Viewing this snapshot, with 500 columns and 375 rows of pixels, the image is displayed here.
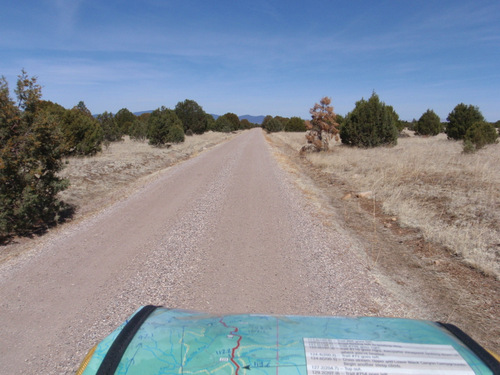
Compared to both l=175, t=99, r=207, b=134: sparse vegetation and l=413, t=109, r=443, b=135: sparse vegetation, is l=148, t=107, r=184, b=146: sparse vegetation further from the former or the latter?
l=413, t=109, r=443, b=135: sparse vegetation

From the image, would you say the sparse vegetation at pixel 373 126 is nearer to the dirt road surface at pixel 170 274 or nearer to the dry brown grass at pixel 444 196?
the dry brown grass at pixel 444 196

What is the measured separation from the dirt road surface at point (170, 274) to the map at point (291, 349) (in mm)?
2113

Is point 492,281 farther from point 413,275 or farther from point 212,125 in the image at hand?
point 212,125


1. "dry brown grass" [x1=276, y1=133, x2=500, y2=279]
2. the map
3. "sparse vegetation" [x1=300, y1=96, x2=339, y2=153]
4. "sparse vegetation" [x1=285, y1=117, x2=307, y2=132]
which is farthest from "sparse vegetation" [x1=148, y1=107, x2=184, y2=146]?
"sparse vegetation" [x1=285, y1=117, x2=307, y2=132]

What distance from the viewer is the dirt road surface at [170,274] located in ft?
12.1

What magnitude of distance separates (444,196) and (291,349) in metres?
8.71

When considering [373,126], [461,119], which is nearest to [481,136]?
[373,126]

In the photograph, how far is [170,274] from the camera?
16.2 feet

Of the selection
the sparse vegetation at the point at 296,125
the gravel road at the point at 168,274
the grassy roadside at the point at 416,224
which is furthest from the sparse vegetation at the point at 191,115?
the gravel road at the point at 168,274

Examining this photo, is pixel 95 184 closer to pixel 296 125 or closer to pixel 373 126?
pixel 373 126

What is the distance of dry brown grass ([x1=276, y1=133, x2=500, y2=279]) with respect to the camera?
5.93 meters

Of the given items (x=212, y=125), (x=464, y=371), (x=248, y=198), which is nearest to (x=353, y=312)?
(x=464, y=371)

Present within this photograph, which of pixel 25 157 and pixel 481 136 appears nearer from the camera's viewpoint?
pixel 25 157

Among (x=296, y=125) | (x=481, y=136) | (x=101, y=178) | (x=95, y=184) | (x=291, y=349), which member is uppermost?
(x=296, y=125)
